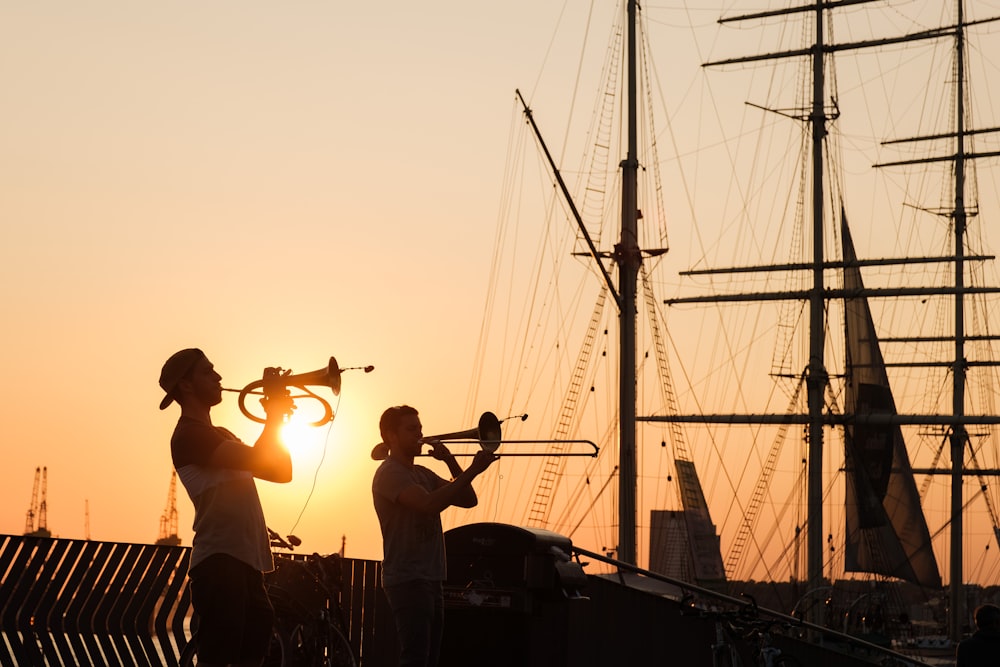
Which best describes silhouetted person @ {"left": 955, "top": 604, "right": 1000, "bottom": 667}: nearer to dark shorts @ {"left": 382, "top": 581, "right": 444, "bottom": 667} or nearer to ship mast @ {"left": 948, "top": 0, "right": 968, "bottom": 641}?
dark shorts @ {"left": 382, "top": 581, "right": 444, "bottom": 667}

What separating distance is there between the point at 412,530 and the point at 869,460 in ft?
210

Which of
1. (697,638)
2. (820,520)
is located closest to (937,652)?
(820,520)

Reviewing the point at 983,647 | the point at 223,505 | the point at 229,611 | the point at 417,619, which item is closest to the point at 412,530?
the point at 417,619

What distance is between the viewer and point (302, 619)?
39.3 ft

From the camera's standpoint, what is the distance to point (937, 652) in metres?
86.9

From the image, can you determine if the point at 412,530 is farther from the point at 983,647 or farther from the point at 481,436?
the point at 983,647

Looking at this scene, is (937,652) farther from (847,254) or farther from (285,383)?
(285,383)

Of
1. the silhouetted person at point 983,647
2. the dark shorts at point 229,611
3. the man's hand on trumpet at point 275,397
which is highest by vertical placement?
the man's hand on trumpet at point 275,397

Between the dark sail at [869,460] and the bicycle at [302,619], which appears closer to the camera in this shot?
the bicycle at [302,619]

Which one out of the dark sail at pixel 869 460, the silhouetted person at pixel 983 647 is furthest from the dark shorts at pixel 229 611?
the dark sail at pixel 869 460

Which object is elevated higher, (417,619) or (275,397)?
(275,397)

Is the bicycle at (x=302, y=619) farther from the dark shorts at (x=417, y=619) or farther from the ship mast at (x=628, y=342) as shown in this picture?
the ship mast at (x=628, y=342)

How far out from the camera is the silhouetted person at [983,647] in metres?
13.0

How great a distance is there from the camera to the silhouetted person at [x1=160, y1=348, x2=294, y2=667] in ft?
25.5
